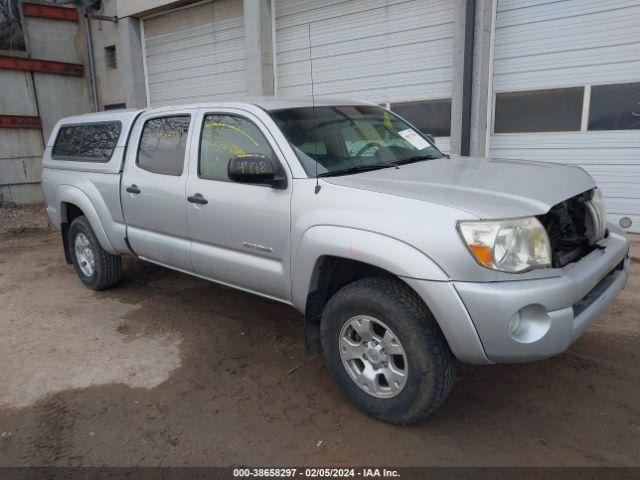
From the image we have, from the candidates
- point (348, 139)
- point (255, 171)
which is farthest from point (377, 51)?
point (255, 171)

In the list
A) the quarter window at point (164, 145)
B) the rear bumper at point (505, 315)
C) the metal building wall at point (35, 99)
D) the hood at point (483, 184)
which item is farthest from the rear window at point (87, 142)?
the metal building wall at point (35, 99)

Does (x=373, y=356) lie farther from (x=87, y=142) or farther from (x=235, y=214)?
(x=87, y=142)

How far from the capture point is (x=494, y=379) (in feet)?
11.3

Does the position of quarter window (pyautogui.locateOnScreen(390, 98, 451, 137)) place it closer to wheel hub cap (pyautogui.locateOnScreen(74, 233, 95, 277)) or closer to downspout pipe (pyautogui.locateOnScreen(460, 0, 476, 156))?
downspout pipe (pyautogui.locateOnScreen(460, 0, 476, 156))

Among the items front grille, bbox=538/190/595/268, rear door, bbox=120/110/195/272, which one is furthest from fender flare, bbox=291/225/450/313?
rear door, bbox=120/110/195/272

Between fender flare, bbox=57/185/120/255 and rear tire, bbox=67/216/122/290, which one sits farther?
rear tire, bbox=67/216/122/290

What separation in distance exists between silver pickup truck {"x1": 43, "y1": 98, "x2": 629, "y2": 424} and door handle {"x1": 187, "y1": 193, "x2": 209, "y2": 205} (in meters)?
0.01

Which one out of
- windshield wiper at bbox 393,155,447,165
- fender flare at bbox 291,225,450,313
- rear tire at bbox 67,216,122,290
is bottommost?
rear tire at bbox 67,216,122,290

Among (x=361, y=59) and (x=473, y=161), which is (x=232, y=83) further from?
(x=473, y=161)

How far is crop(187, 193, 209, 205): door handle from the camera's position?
383 cm

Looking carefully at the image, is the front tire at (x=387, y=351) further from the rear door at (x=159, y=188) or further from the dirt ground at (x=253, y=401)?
the rear door at (x=159, y=188)

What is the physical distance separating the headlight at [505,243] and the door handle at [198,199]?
2031 mm

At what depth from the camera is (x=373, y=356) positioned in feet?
9.68

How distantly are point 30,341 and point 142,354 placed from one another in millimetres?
1114
